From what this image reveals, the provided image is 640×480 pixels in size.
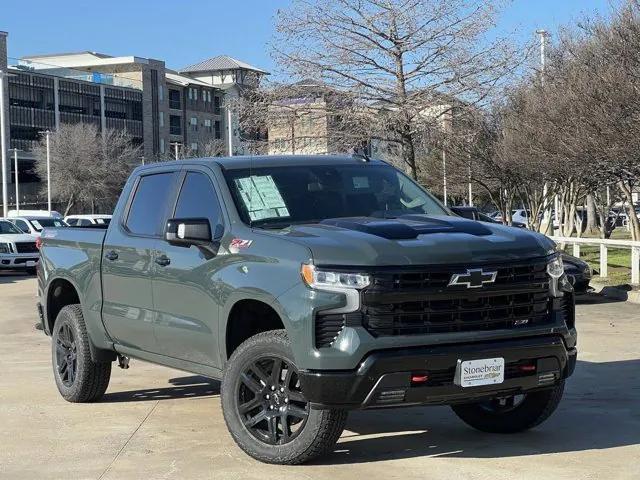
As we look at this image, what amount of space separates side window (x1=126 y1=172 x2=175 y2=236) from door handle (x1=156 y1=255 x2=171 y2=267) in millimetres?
306

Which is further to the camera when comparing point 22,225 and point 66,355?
point 22,225

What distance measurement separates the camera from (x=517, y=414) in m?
7.29

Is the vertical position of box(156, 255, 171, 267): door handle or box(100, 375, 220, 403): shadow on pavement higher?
box(156, 255, 171, 267): door handle

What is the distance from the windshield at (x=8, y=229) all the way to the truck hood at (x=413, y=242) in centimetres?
2746

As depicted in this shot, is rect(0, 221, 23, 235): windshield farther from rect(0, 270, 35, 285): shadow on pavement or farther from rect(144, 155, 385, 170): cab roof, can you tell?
rect(144, 155, 385, 170): cab roof

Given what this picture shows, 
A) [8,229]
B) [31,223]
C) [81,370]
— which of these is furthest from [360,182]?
[31,223]

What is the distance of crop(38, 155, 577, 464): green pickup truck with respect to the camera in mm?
5867

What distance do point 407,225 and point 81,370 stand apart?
11.6 ft

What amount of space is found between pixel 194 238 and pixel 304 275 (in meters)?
1.13

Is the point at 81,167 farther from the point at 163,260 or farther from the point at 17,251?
the point at 163,260

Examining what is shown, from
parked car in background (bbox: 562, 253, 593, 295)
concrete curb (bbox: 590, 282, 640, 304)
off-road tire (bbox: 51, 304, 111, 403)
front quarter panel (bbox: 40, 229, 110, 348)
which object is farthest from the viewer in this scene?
concrete curb (bbox: 590, 282, 640, 304)

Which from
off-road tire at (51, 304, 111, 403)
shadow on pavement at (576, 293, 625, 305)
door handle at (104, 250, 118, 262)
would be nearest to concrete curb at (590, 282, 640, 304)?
shadow on pavement at (576, 293, 625, 305)

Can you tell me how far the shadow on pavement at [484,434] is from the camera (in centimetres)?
680

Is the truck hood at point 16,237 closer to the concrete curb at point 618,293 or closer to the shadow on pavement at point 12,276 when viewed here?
the shadow on pavement at point 12,276
